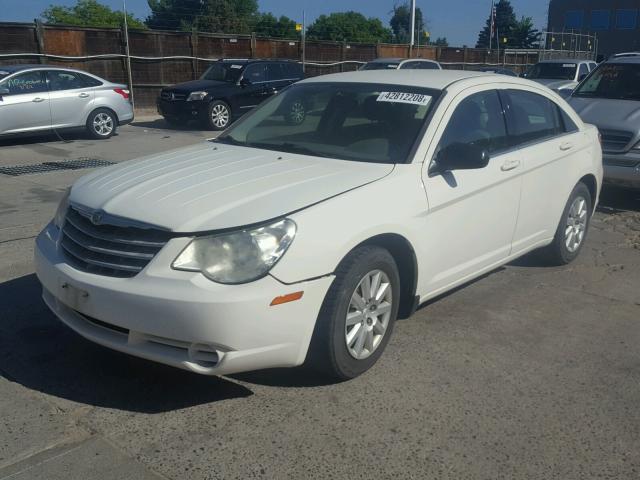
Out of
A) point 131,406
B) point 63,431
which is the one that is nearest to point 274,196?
point 131,406

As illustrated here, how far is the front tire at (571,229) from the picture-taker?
19.4 feet

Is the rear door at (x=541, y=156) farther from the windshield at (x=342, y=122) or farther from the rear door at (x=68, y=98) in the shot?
the rear door at (x=68, y=98)

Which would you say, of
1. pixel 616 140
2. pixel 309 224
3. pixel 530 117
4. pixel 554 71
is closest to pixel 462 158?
pixel 309 224

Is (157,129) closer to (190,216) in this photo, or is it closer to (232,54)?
(232,54)

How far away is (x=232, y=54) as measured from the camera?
22.0 m

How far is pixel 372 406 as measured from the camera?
3.66 meters

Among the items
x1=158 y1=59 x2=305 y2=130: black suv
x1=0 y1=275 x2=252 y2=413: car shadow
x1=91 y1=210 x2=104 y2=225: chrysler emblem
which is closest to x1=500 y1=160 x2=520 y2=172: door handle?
x1=0 y1=275 x2=252 y2=413: car shadow

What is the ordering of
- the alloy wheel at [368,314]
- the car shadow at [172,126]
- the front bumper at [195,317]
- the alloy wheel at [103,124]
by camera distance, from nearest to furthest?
the front bumper at [195,317] < the alloy wheel at [368,314] < the alloy wheel at [103,124] < the car shadow at [172,126]

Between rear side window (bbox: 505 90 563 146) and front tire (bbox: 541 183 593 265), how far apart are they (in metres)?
0.64

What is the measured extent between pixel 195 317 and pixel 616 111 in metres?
7.53

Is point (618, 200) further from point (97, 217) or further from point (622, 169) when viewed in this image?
point (97, 217)

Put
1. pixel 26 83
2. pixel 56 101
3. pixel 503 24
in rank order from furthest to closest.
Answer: pixel 503 24 < pixel 56 101 < pixel 26 83

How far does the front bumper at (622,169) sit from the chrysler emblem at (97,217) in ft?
22.4

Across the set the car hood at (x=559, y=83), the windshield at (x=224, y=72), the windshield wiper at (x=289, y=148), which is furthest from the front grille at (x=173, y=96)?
the windshield wiper at (x=289, y=148)
